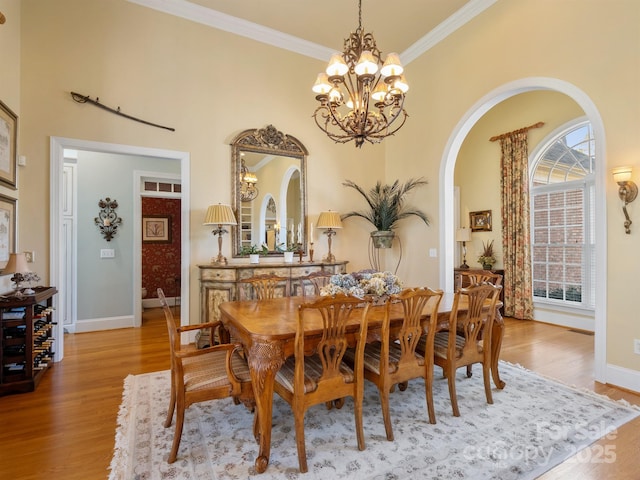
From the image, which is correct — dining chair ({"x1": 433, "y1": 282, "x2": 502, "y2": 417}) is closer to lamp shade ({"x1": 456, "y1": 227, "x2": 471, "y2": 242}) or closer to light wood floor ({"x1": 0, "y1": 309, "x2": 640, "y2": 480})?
light wood floor ({"x1": 0, "y1": 309, "x2": 640, "y2": 480})

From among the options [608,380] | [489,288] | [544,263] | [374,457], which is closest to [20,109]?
[374,457]

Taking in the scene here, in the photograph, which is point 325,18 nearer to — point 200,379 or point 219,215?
point 219,215

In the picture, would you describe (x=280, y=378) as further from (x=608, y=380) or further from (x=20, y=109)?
(x=20, y=109)

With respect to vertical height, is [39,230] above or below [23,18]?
below

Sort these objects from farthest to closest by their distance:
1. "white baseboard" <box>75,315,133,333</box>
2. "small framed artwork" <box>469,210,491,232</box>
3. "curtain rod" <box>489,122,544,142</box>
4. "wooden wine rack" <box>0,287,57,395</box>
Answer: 1. "small framed artwork" <box>469,210,491,232</box>
2. "curtain rod" <box>489,122,544,142</box>
3. "white baseboard" <box>75,315,133,333</box>
4. "wooden wine rack" <box>0,287,57,395</box>

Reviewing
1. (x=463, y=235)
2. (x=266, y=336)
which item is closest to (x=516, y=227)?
(x=463, y=235)

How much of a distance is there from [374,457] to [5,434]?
8.11ft

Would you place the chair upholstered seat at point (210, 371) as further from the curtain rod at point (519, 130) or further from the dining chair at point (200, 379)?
the curtain rod at point (519, 130)

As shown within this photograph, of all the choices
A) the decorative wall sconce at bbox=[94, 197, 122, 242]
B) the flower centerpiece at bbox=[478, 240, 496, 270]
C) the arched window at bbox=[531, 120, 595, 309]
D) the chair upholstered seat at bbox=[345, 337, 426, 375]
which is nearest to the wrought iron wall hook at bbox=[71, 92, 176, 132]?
the decorative wall sconce at bbox=[94, 197, 122, 242]

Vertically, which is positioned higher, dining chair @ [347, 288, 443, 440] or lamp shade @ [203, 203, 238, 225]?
lamp shade @ [203, 203, 238, 225]

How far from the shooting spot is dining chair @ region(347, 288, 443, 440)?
210cm

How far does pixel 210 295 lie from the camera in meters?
3.91

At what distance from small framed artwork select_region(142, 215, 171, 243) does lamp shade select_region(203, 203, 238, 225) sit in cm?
346

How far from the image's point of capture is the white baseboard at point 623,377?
2.76 metres
